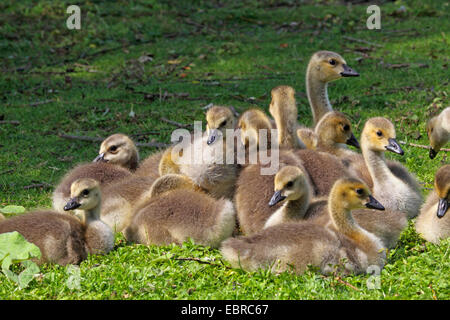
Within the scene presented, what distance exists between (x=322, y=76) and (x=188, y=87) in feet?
8.52

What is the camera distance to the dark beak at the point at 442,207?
176 inches

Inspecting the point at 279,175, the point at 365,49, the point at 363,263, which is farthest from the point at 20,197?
the point at 365,49

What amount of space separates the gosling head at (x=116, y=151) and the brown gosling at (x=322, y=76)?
1.95 metres

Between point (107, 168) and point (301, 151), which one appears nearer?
point (301, 151)

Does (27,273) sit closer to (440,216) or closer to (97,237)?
(97,237)

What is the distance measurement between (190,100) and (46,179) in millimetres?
2597

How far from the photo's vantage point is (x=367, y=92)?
8.31m

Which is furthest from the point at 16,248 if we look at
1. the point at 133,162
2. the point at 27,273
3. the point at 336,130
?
the point at 336,130

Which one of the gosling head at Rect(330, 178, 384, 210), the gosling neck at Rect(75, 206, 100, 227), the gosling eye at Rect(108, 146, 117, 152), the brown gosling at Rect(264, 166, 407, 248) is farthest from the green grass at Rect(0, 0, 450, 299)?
the gosling eye at Rect(108, 146, 117, 152)

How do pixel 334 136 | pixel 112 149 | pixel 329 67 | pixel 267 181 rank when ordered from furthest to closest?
1. pixel 329 67
2. pixel 112 149
3. pixel 334 136
4. pixel 267 181

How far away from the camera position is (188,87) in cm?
902

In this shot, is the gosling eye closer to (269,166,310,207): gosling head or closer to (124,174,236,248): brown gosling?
(124,174,236,248): brown gosling

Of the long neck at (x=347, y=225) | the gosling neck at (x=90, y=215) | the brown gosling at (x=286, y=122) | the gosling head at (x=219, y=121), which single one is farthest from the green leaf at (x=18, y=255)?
the brown gosling at (x=286, y=122)

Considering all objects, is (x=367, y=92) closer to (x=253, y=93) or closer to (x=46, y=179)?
(x=253, y=93)
